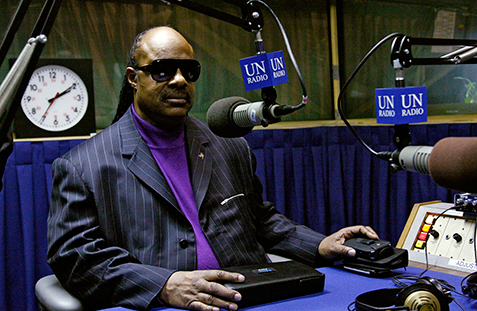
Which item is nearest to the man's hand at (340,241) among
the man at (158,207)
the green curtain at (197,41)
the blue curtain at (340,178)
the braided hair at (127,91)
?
the man at (158,207)

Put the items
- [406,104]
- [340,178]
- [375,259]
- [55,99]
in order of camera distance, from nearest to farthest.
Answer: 1. [406,104]
2. [375,259]
3. [55,99]
4. [340,178]

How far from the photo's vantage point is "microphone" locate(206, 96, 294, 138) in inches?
36.4

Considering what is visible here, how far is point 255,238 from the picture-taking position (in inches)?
66.9

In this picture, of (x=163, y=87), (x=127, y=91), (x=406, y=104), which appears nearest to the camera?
(x=406, y=104)

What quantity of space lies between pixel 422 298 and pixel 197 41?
7.93 feet

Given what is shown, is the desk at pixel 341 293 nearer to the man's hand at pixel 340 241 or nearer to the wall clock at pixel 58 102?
the man's hand at pixel 340 241

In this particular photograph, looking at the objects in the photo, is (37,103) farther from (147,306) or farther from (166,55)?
(147,306)

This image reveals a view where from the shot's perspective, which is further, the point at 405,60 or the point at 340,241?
the point at 340,241

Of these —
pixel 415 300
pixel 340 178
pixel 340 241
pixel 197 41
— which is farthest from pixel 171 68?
pixel 340 178

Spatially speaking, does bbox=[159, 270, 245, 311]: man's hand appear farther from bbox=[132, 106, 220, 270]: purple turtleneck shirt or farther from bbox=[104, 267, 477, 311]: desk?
bbox=[132, 106, 220, 270]: purple turtleneck shirt

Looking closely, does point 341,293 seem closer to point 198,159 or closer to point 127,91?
point 198,159

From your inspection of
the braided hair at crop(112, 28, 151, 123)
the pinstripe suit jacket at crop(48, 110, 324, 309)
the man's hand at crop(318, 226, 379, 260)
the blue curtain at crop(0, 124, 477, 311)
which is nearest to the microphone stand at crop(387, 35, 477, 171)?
the man's hand at crop(318, 226, 379, 260)

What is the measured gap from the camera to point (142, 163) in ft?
5.15

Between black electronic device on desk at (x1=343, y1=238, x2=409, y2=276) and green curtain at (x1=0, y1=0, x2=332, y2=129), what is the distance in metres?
1.88
